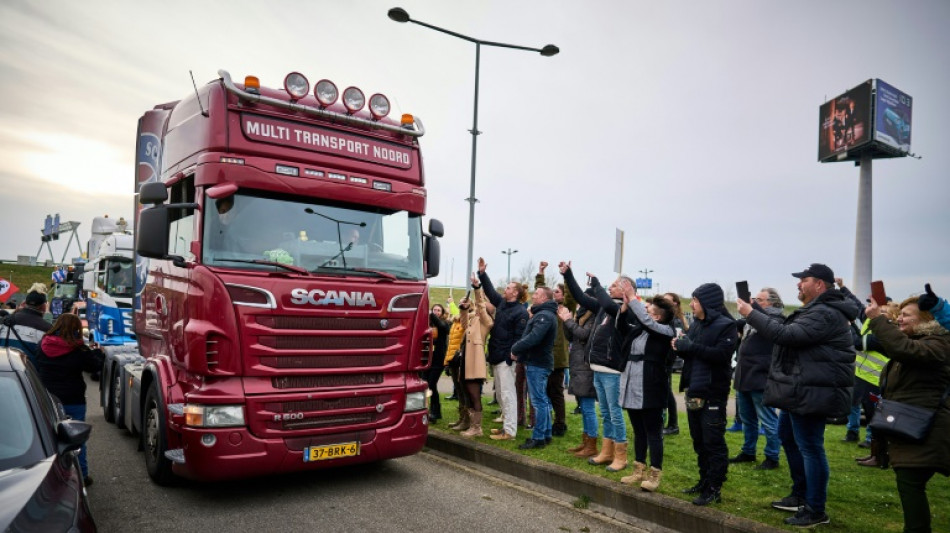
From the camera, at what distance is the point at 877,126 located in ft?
161

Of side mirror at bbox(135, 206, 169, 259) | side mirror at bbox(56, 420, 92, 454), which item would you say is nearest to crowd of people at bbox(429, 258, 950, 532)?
side mirror at bbox(135, 206, 169, 259)

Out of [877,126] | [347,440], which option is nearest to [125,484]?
[347,440]

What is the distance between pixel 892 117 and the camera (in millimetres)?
50750

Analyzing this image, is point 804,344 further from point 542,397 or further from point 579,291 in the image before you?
point 542,397

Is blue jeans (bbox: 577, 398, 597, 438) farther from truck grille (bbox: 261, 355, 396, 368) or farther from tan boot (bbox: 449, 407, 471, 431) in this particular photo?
truck grille (bbox: 261, 355, 396, 368)

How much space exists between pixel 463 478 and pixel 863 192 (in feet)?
194

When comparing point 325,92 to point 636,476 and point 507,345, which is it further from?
point 636,476

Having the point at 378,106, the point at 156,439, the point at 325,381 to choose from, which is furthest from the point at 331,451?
the point at 378,106

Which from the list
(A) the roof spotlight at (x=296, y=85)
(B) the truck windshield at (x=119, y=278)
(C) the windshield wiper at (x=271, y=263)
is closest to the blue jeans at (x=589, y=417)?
(C) the windshield wiper at (x=271, y=263)

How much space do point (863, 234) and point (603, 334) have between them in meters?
60.8

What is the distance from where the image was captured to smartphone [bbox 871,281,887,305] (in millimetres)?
4754

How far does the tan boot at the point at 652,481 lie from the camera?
574 centimetres

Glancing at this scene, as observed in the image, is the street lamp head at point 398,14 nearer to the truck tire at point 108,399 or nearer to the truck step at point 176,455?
the truck tire at point 108,399

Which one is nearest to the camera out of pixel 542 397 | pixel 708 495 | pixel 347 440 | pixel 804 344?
pixel 804 344
